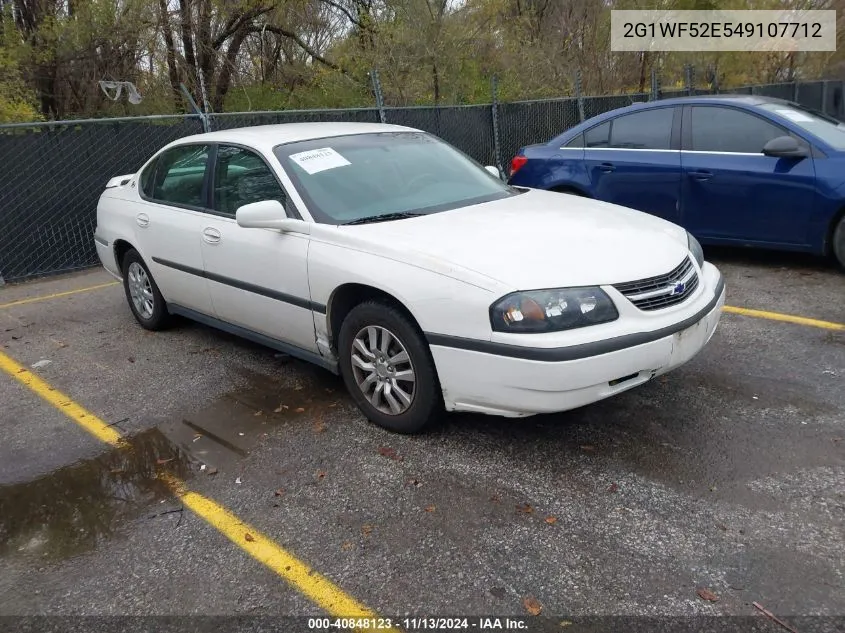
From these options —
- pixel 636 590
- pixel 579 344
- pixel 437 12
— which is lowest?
pixel 636 590

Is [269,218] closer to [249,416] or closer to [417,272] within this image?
[417,272]

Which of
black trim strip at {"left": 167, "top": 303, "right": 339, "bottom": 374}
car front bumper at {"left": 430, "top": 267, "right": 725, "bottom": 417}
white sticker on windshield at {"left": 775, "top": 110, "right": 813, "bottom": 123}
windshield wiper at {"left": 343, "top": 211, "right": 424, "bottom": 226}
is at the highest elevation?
white sticker on windshield at {"left": 775, "top": 110, "right": 813, "bottom": 123}

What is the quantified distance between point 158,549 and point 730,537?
2.27 meters

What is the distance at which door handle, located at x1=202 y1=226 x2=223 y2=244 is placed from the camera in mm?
4512

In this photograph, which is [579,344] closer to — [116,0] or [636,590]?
[636,590]

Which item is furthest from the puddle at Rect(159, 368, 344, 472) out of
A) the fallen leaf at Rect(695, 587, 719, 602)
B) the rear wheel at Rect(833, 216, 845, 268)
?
the rear wheel at Rect(833, 216, 845, 268)

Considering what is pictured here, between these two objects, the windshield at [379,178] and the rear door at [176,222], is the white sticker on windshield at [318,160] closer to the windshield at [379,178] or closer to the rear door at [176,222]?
the windshield at [379,178]

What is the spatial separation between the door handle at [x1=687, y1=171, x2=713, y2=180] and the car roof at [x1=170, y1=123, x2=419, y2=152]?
114 inches

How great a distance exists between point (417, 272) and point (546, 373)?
77cm

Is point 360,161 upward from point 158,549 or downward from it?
upward

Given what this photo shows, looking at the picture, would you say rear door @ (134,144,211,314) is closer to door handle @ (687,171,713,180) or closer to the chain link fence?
the chain link fence

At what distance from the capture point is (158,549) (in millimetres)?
2932

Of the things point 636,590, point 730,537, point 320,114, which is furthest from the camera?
point 320,114

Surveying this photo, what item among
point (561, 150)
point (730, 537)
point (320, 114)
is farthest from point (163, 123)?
point (730, 537)
